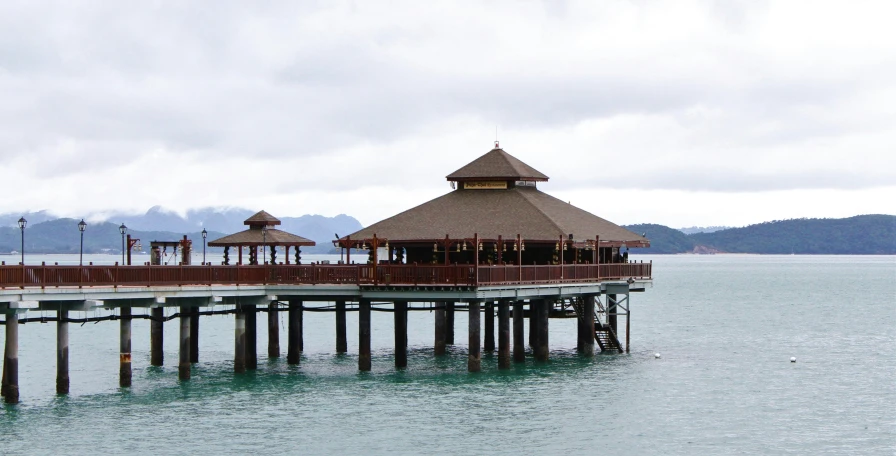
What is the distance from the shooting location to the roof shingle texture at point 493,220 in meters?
57.9

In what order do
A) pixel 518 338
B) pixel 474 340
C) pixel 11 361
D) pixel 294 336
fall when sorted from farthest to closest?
pixel 294 336, pixel 518 338, pixel 474 340, pixel 11 361

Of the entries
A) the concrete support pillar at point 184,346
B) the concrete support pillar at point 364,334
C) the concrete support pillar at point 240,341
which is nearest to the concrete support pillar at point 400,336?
the concrete support pillar at point 364,334

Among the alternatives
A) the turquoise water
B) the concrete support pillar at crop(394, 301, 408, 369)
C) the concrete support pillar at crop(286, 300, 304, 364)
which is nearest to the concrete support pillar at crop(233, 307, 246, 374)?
the turquoise water

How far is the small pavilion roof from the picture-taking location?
6397 cm

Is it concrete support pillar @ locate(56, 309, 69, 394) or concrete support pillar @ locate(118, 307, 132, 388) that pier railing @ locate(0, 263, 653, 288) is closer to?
concrete support pillar @ locate(56, 309, 69, 394)

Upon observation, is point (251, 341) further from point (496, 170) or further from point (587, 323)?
point (587, 323)

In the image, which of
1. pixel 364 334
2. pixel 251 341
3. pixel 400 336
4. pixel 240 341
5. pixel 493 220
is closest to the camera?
pixel 240 341

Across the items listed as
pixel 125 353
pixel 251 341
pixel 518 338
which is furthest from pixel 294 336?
pixel 125 353

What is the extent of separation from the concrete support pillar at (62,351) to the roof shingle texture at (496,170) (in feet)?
74.9

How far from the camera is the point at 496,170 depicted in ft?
211

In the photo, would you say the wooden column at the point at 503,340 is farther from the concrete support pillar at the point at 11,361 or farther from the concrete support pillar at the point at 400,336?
the concrete support pillar at the point at 11,361

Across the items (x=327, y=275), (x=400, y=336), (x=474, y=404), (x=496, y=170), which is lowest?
(x=474, y=404)

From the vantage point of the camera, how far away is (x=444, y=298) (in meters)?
52.0

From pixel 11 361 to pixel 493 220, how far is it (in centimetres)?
2296
